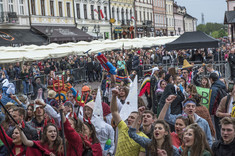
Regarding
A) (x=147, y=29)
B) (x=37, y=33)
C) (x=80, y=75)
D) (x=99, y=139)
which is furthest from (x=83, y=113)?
(x=147, y=29)

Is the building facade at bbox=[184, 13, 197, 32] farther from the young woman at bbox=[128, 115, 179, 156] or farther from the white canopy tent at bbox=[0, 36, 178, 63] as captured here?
the young woman at bbox=[128, 115, 179, 156]

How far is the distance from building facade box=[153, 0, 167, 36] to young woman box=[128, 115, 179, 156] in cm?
6734

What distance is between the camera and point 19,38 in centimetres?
3384

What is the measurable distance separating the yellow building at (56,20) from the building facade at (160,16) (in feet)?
98.8

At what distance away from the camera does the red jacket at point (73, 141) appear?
546 centimetres

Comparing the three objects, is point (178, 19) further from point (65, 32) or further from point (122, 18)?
point (65, 32)

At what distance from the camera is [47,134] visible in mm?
5484

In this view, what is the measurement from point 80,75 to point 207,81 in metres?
16.7

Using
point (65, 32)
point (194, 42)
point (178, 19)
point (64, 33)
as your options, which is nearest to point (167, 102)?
point (194, 42)

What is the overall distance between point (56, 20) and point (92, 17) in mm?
8555

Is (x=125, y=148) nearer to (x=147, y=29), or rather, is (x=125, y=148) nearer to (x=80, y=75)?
(x=80, y=75)

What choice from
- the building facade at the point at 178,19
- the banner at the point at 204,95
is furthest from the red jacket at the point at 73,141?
the building facade at the point at 178,19

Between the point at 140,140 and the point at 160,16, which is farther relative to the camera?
the point at 160,16

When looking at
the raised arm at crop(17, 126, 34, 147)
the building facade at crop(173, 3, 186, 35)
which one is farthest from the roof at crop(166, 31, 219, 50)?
the building facade at crop(173, 3, 186, 35)
